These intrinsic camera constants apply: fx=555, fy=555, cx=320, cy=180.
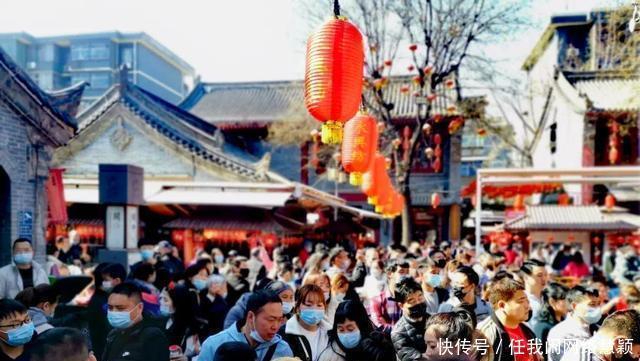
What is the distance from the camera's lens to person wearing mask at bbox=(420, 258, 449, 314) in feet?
21.5

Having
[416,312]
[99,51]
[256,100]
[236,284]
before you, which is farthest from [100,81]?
[416,312]

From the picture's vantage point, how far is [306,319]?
4559 millimetres

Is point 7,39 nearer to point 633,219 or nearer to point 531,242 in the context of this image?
point 531,242

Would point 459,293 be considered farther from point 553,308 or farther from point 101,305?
point 101,305

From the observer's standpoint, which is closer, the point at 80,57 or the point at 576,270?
the point at 576,270

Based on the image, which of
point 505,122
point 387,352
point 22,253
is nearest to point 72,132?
point 22,253

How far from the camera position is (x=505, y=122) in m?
27.4

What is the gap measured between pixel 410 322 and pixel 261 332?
1.60 m

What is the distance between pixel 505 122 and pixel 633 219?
11055 mm

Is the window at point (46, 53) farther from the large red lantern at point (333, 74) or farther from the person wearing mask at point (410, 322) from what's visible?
the person wearing mask at point (410, 322)

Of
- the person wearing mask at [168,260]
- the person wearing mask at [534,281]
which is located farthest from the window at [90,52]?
the person wearing mask at [534,281]

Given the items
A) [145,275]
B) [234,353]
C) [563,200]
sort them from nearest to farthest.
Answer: [234,353]
[145,275]
[563,200]

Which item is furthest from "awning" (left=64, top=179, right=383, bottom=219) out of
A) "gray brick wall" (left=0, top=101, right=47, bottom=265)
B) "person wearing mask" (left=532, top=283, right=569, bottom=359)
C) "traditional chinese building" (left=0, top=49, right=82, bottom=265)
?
"person wearing mask" (left=532, top=283, right=569, bottom=359)

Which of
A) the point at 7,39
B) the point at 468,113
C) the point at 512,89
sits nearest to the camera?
the point at 512,89
